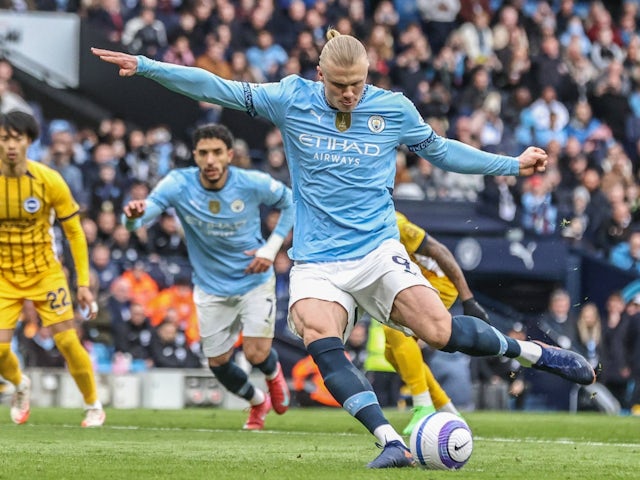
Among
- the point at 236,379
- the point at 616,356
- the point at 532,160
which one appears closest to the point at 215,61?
the point at 616,356

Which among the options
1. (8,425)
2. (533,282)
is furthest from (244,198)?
(533,282)

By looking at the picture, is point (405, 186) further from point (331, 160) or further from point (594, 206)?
point (331, 160)

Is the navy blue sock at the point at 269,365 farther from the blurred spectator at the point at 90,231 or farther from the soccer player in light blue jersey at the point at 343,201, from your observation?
the blurred spectator at the point at 90,231

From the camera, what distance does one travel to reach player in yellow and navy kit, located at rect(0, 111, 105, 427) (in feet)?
37.4

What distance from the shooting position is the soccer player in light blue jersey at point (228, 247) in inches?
474

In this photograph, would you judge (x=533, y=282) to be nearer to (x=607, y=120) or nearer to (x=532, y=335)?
(x=607, y=120)

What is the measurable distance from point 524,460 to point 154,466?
7.50ft

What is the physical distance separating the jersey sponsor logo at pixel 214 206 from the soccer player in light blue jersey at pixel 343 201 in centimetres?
367

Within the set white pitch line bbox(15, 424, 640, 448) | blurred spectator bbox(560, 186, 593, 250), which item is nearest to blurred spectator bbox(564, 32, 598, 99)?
blurred spectator bbox(560, 186, 593, 250)

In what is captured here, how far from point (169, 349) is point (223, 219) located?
646 centimetres

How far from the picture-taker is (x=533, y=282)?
2136 centimetres

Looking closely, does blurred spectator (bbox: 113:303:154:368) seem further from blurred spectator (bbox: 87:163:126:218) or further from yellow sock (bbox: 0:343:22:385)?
yellow sock (bbox: 0:343:22:385)

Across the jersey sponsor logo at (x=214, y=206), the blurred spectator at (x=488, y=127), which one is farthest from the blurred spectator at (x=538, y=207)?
the jersey sponsor logo at (x=214, y=206)

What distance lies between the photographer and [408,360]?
466 inches
